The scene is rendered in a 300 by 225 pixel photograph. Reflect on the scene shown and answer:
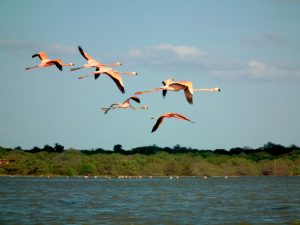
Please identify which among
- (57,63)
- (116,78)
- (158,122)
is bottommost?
(158,122)

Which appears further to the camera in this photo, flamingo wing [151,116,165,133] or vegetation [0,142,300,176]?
vegetation [0,142,300,176]

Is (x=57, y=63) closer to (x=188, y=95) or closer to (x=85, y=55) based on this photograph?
(x=85, y=55)

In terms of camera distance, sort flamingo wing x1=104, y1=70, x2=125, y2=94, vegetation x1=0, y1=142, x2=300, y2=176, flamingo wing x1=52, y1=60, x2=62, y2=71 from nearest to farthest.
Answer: flamingo wing x1=104, y1=70, x2=125, y2=94
flamingo wing x1=52, y1=60, x2=62, y2=71
vegetation x1=0, y1=142, x2=300, y2=176

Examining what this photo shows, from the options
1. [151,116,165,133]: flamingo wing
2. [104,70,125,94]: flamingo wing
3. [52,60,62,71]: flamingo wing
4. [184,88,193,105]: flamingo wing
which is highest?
[52,60,62,71]: flamingo wing

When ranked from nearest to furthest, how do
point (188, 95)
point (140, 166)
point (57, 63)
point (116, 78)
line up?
point (188, 95) < point (116, 78) < point (57, 63) < point (140, 166)

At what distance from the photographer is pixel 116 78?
28.1 m

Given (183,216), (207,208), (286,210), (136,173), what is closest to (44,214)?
(183,216)

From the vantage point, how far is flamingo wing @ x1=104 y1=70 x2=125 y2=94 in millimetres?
27675

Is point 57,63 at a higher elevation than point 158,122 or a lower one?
higher

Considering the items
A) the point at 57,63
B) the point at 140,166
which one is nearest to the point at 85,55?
the point at 57,63

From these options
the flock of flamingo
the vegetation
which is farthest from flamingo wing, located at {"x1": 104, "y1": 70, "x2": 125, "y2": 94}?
the vegetation

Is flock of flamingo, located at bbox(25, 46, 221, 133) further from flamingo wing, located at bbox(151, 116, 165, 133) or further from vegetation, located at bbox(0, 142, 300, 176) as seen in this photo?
vegetation, located at bbox(0, 142, 300, 176)

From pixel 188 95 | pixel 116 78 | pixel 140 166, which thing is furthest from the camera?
pixel 140 166

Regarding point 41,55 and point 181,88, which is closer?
point 181,88
